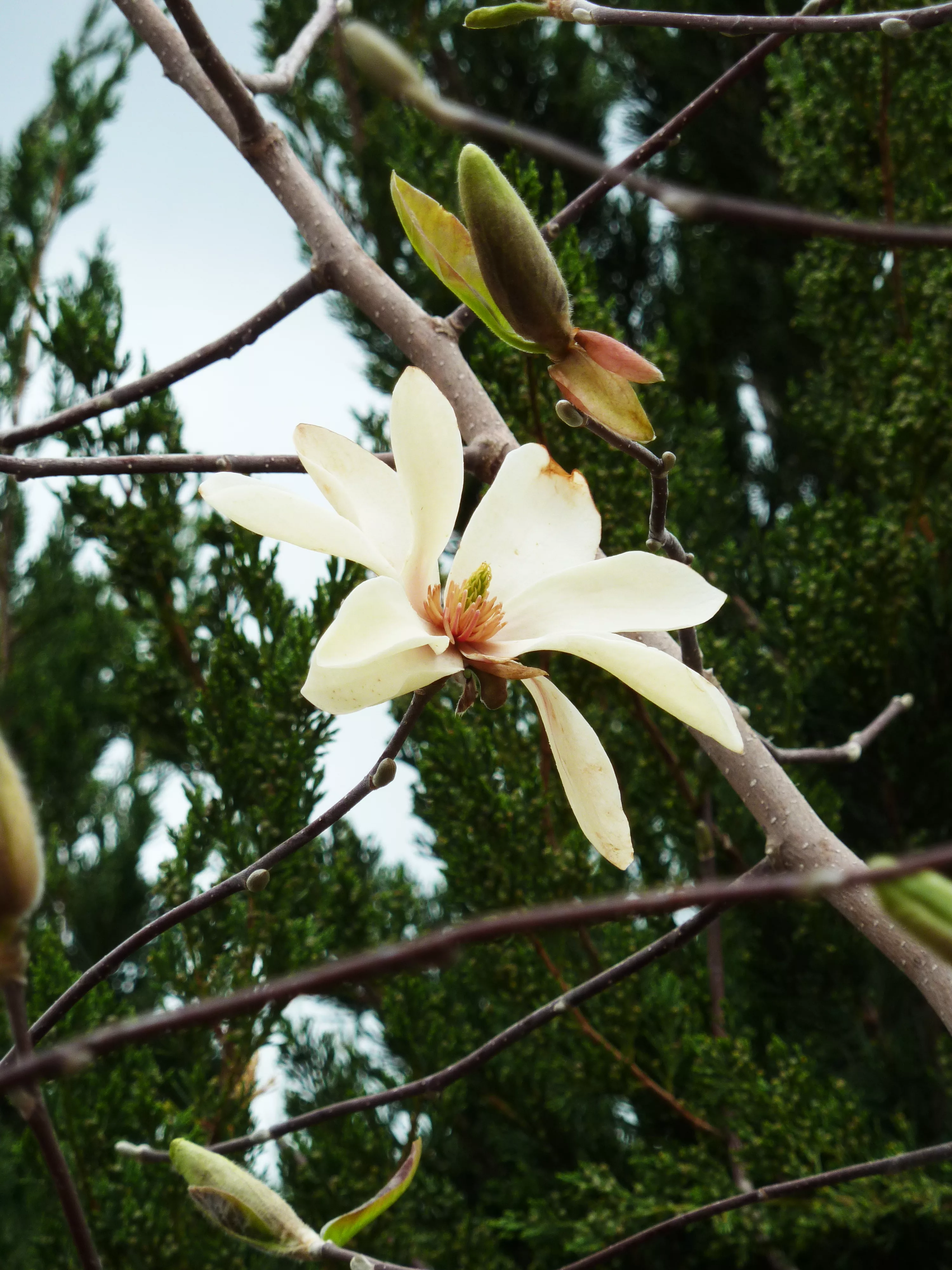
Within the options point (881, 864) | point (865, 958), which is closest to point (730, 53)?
point (865, 958)

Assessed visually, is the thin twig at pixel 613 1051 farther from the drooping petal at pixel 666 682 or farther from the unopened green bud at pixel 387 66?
the unopened green bud at pixel 387 66

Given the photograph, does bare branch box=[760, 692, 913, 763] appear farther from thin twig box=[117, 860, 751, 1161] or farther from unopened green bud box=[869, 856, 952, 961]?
unopened green bud box=[869, 856, 952, 961]

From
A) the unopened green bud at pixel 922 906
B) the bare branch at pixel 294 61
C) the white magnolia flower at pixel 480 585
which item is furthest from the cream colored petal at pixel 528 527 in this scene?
the bare branch at pixel 294 61

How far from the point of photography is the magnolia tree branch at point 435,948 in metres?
0.15

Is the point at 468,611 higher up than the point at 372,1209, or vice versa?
the point at 468,611

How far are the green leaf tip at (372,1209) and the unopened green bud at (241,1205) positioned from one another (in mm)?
11

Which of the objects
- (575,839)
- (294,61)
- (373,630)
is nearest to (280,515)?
(373,630)

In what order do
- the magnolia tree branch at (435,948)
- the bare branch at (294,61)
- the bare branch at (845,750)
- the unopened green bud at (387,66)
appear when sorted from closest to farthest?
the magnolia tree branch at (435,948), the unopened green bud at (387,66), the bare branch at (845,750), the bare branch at (294,61)

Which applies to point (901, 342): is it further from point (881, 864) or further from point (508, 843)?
point (881, 864)

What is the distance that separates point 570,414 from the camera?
0.37 meters

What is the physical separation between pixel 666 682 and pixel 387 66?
179 millimetres

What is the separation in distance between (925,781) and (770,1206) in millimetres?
403

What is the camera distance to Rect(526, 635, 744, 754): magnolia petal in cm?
32

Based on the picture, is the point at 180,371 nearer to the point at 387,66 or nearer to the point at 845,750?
the point at 387,66
